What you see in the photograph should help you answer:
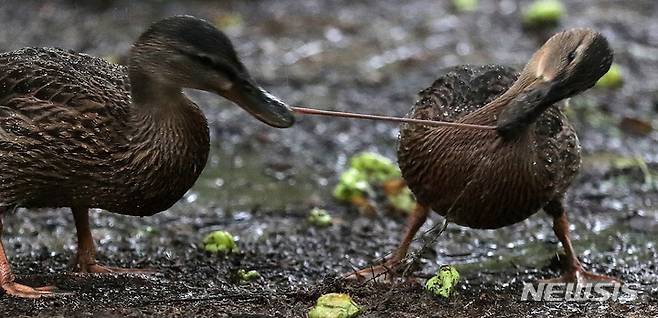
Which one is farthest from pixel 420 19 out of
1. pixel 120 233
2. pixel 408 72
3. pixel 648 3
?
pixel 120 233

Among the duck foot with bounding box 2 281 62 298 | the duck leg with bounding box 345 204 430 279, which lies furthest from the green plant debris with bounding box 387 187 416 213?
the duck foot with bounding box 2 281 62 298

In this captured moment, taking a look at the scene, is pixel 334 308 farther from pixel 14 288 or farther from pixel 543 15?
pixel 543 15

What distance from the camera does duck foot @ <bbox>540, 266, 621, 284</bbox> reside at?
618 centimetres

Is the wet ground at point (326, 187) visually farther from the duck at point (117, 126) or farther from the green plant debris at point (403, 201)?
the duck at point (117, 126)

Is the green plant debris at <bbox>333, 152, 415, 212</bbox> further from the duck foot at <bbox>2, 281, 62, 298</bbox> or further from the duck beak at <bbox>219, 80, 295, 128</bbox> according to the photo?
the duck foot at <bbox>2, 281, 62, 298</bbox>

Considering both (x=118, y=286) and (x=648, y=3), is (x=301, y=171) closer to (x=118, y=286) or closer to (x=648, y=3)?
(x=118, y=286)

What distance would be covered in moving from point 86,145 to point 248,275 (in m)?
1.31

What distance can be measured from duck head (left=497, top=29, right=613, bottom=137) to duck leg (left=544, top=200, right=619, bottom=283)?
1049 mm

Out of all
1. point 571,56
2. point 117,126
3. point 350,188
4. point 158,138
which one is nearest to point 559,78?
point 571,56

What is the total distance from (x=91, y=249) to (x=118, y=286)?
1.99 feet

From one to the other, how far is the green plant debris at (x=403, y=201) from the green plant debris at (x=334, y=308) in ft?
8.75

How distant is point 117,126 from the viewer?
538cm

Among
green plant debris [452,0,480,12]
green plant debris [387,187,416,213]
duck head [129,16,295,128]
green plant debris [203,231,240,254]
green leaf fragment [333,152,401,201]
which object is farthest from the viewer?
green plant debris [452,0,480,12]

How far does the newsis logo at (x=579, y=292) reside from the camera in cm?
580
